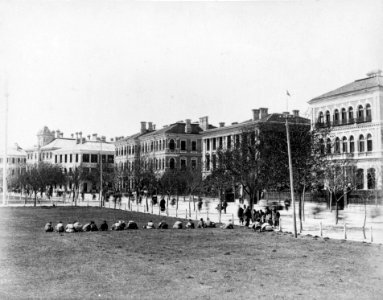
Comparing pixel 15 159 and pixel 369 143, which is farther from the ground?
pixel 15 159

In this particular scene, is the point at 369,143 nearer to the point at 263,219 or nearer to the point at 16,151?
the point at 263,219

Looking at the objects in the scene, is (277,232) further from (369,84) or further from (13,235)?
(369,84)

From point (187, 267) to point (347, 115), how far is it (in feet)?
134

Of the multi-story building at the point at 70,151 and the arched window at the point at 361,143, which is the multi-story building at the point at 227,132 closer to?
the arched window at the point at 361,143

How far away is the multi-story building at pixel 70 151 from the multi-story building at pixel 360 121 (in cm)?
4737

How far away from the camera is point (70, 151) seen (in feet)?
326

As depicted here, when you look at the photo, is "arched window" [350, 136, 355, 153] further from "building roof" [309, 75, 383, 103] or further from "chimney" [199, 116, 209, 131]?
"chimney" [199, 116, 209, 131]

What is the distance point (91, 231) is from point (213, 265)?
1161cm

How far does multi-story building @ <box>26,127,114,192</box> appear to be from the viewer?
9838cm

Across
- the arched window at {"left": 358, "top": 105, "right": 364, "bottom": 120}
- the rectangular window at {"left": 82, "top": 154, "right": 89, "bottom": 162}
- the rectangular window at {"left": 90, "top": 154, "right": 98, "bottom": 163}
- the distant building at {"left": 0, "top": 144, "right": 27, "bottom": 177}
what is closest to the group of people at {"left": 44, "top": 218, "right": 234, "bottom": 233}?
the arched window at {"left": 358, "top": 105, "right": 364, "bottom": 120}

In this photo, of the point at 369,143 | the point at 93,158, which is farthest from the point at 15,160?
the point at 369,143

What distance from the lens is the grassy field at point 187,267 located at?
441 inches

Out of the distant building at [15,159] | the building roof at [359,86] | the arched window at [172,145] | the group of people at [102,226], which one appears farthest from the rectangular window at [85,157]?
the group of people at [102,226]

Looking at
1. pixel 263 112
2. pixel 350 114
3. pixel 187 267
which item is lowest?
pixel 187 267
